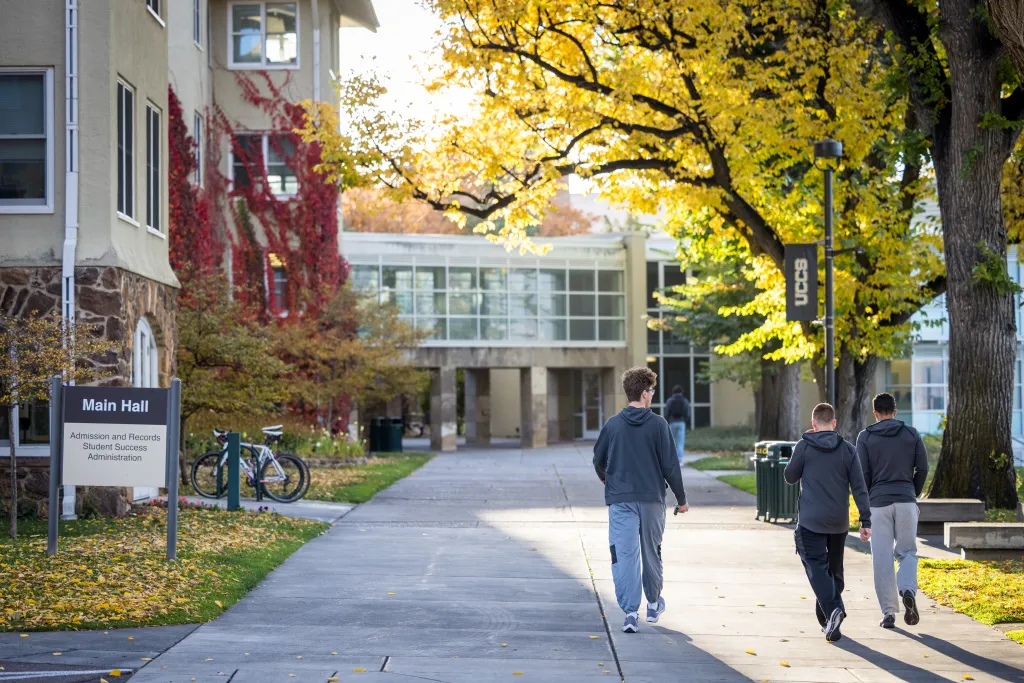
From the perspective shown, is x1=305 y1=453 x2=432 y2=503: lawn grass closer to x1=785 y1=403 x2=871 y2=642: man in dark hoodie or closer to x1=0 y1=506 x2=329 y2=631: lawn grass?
x1=0 y1=506 x2=329 y2=631: lawn grass

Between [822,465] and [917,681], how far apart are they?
77.6 inches

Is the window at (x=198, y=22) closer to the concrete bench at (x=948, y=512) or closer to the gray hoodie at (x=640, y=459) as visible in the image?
the concrete bench at (x=948, y=512)

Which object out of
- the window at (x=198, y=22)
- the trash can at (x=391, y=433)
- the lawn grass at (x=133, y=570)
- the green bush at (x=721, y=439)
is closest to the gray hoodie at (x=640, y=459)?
the lawn grass at (x=133, y=570)

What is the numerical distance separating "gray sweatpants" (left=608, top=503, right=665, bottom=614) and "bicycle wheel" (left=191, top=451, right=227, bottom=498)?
10.2 m

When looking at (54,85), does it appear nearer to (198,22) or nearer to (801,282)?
(801,282)

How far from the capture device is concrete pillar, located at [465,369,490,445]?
1817 inches

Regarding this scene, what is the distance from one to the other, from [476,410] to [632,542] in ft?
123

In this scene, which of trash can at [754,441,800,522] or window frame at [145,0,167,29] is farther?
window frame at [145,0,167,29]

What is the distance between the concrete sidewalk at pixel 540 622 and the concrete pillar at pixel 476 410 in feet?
99.1

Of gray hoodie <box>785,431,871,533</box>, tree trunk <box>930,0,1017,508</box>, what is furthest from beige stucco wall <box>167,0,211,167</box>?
gray hoodie <box>785,431,871,533</box>

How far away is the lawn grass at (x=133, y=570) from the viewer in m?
9.18

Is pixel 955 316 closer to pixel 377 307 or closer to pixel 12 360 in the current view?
pixel 12 360

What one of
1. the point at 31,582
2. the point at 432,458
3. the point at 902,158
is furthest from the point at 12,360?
the point at 432,458

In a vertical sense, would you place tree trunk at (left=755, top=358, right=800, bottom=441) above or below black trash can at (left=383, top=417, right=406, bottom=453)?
above
